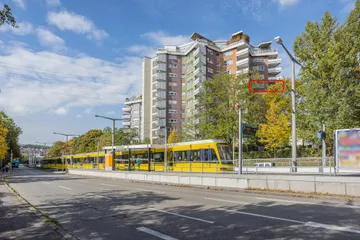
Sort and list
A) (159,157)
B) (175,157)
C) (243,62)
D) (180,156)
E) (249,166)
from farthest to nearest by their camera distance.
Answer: (243,62), (159,157), (175,157), (180,156), (249,166)

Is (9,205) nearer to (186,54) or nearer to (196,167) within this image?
(196,167)

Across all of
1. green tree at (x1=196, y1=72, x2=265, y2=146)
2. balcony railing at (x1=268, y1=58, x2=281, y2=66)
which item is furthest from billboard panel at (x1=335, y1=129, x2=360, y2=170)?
balcony railing at (x1=268, y1=58, x2=281, y2=66)

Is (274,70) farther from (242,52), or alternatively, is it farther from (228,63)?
(228,63)

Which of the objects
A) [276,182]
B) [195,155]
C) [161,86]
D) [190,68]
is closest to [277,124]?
[195,155]

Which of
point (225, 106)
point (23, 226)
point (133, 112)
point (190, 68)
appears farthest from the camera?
point (133, 112)

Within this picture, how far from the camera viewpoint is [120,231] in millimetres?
7574

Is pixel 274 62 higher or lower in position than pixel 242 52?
lower

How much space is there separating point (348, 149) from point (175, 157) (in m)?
21.4

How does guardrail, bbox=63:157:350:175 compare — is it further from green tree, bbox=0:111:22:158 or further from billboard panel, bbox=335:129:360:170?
green tree, bbox=0:111:22:158

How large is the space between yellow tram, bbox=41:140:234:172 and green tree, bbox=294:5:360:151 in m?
10.4

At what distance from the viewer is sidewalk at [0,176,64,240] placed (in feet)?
23.3

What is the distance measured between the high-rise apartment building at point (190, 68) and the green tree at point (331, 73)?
45261mm

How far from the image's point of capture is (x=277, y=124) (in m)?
46.0

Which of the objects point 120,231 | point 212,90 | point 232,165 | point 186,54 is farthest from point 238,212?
point 186,54
